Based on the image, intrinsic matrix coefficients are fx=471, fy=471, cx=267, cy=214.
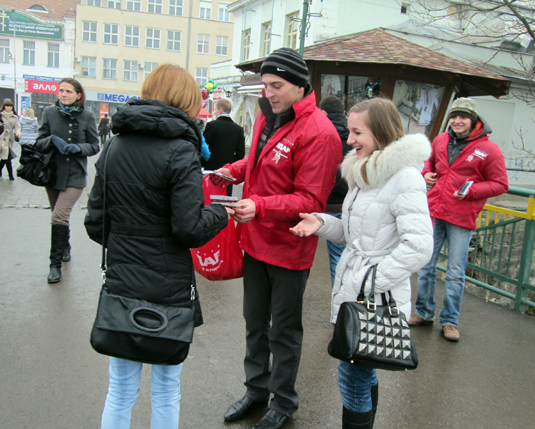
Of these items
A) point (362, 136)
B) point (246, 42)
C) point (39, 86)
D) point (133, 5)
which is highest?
point (133, 5)

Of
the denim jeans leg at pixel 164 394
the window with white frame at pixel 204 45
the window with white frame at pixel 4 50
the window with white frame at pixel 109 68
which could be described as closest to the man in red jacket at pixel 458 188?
the denim jeans leg at pixel 164 394

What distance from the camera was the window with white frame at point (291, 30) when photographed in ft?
63.6

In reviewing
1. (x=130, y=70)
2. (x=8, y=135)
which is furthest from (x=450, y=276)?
(x=130, y=70)

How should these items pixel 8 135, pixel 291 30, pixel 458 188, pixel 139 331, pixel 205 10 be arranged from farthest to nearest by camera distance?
1. pixel 205 10
2. pixel 291 30
3. pixel 8 135
4. pixel 458 188
5. pixel 139 331

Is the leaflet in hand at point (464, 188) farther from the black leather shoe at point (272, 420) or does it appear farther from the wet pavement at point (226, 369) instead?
the black leather shoe at point (272, 420)

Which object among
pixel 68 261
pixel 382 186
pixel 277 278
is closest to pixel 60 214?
pixel 68 261

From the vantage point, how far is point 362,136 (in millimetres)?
2463

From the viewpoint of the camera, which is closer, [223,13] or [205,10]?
[205,10]

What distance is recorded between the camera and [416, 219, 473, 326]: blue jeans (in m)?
4.19

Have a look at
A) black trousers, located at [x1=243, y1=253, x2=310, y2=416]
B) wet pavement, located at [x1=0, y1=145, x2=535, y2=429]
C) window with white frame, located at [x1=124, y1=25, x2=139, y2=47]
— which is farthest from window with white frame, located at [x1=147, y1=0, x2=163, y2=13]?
black trousers, located at [x1=243, y1=253, x2=310, y2=416]

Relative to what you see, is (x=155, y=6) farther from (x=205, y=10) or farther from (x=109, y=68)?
(x=109, y=68)

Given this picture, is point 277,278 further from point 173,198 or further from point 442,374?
point 442,374

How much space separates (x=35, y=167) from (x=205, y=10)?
4754 centimetres

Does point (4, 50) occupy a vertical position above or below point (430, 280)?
above
